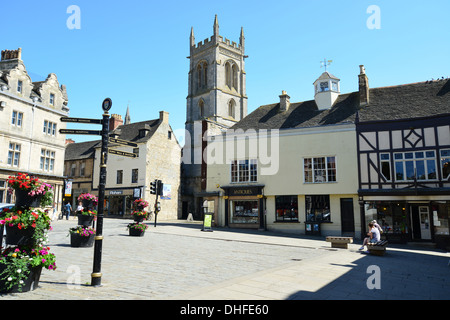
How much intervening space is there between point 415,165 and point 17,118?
3136 centimetres

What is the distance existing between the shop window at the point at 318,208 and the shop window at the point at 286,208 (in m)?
0.88

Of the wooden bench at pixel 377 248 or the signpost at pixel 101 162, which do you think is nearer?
the signpost at pixel 101 162

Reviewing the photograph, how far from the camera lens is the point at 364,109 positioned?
23.3 meters

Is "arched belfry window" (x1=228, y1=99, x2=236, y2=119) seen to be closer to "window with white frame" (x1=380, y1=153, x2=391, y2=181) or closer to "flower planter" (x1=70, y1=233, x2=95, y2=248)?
"window with white frame" (x1=380, y1=153, x2=391, y2=181)

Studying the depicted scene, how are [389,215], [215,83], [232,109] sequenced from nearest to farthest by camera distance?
[389,215] < [215,83] < [232,109]

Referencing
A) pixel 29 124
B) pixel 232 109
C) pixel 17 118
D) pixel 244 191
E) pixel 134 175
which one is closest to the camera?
pixel 244 191

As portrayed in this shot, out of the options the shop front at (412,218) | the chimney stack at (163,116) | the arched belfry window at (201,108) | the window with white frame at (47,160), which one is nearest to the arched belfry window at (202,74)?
the arched belfry window at (201,108)

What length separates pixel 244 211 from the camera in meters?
25.3

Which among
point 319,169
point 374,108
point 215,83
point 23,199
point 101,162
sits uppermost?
point 215,83

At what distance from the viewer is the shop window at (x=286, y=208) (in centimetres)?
2344

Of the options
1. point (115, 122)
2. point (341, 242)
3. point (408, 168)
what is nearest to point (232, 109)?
point (115, 122)

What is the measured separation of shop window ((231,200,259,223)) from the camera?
2483 cm

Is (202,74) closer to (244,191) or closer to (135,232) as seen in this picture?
(244,191)

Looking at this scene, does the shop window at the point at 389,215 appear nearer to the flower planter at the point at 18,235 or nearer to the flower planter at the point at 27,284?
the flower planter at the point at 27,284
